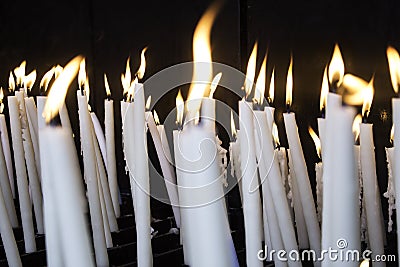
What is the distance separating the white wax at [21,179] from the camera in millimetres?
695

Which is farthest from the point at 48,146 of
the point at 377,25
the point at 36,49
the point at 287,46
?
the point at 36,49

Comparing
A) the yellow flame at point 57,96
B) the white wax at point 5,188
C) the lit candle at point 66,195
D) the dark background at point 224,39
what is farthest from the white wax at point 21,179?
the dark background at point 224,39

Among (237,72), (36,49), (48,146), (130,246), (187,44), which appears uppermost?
(36,49)

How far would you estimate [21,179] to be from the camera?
739mm

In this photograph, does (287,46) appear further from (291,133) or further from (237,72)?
(291,133)

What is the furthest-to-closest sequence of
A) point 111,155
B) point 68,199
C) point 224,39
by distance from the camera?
point 224,39 < point 111,155 < point 68,199

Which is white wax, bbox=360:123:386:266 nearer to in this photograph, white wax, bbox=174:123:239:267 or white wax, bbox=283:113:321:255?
white wax, bbox=283:113:321:255

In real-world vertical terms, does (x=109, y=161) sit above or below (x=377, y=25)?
below

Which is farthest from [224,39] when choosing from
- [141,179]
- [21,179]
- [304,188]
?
[141,179]

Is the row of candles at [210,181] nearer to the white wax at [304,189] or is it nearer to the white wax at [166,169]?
the white wax at [304,189]

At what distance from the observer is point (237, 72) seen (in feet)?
4.45

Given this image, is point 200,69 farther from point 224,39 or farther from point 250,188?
point 224,39

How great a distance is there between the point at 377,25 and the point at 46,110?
0.90 metres

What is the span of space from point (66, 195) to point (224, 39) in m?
1.13
